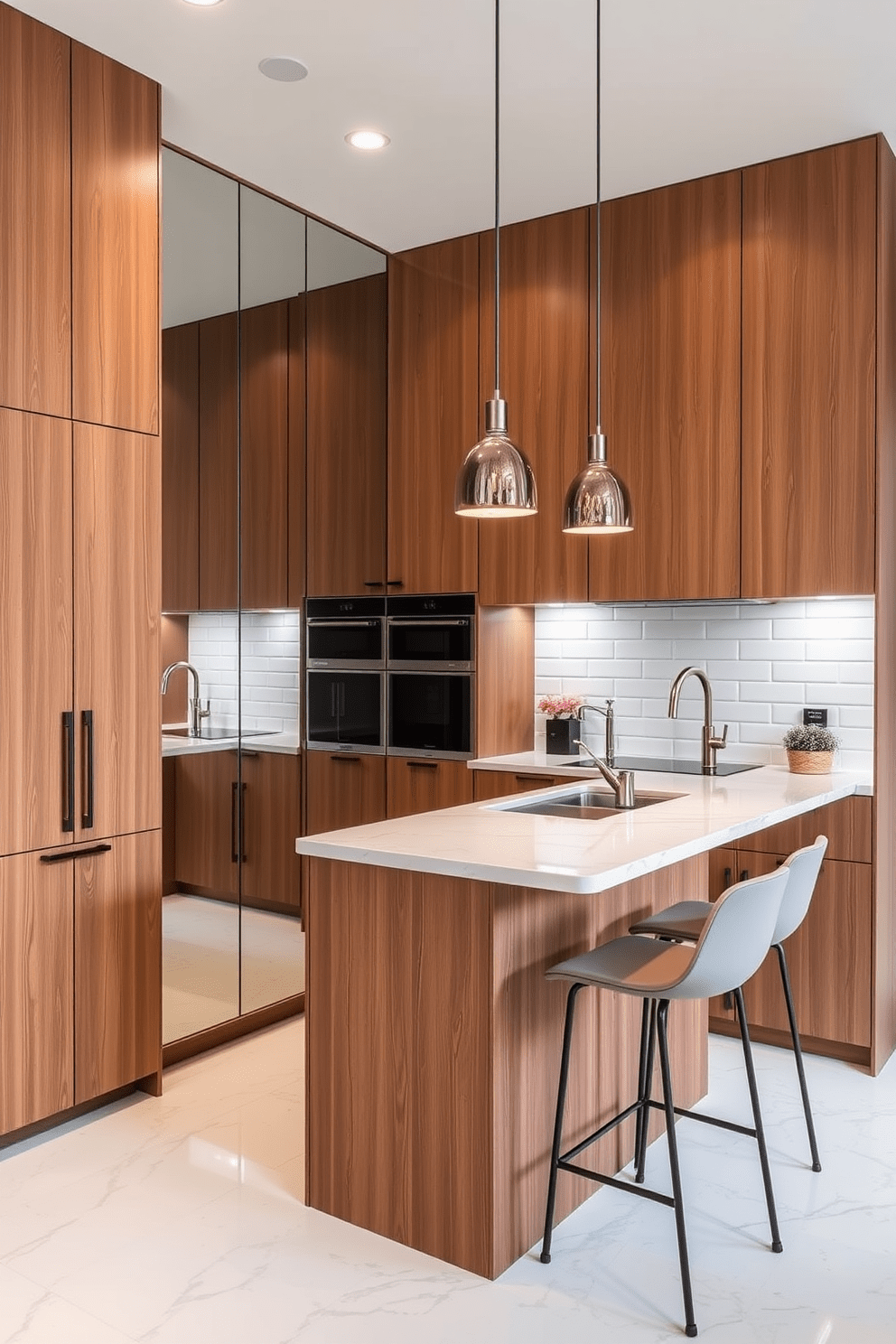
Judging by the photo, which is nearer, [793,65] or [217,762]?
[793,65]

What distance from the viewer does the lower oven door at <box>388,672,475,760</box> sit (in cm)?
443

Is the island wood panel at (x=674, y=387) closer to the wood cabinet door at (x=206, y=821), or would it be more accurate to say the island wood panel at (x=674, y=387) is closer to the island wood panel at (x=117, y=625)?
the wood cabinet door at (x=206, y=821)

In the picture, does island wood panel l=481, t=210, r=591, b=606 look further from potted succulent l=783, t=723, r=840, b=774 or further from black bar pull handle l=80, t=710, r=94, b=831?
black bar pull handle l=80, t=710, r=94, b=831

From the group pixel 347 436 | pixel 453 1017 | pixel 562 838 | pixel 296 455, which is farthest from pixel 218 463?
pixel 453 1017

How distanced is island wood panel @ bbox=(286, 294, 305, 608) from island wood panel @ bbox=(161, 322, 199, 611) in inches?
22.6

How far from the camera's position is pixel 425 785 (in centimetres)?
451

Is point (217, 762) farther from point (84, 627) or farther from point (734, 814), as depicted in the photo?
point (734, 814)

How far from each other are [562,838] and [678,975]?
40 cm

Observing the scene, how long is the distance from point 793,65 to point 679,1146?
3097 millimetres

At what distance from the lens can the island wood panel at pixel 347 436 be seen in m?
4.32

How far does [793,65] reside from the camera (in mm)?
3107

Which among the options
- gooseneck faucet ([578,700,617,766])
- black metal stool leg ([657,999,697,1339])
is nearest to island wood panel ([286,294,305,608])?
gooseneck faucet ([578,700,617,766])

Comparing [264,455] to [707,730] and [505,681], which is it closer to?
[505,681]

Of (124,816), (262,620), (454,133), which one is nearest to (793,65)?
(454,133)
